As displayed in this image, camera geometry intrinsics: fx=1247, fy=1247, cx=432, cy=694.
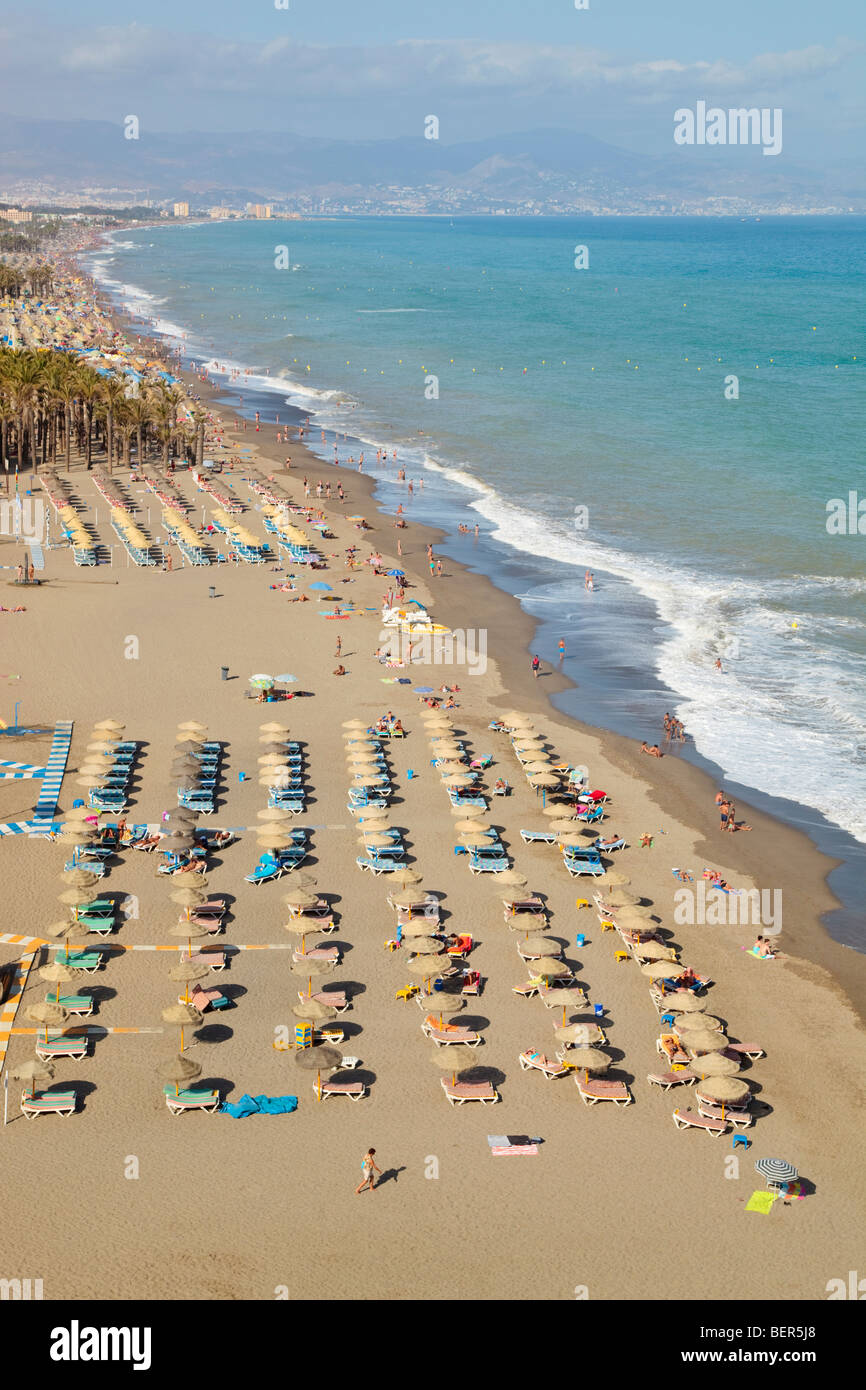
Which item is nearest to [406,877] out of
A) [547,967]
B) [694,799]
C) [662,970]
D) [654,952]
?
[547,967]

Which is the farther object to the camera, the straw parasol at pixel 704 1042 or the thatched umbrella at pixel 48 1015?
the straw parasol at pixel 704 1042

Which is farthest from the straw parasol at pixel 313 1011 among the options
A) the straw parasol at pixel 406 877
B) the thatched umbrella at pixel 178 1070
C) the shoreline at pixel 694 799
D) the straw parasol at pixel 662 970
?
the shoreline at pixel 694 799

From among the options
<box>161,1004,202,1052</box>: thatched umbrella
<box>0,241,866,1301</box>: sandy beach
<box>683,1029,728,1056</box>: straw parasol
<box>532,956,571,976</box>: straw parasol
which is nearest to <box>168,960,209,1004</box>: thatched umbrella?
<box>0,241,866,1301</box>: sandy beach

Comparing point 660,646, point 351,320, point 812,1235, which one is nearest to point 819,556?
point 660,646

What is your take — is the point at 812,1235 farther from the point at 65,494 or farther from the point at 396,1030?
the point at 65,494

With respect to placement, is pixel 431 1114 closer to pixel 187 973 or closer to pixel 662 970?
pixel 187 973

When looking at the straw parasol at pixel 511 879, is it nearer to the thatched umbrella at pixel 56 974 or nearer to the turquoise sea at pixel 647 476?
the thatched umbrella at pixel 56 974

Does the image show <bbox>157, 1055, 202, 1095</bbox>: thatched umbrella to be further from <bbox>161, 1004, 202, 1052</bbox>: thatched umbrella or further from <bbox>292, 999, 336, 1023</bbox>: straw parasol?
<bbox>292, 999, 336, 1023</bbox>: straw parasol
